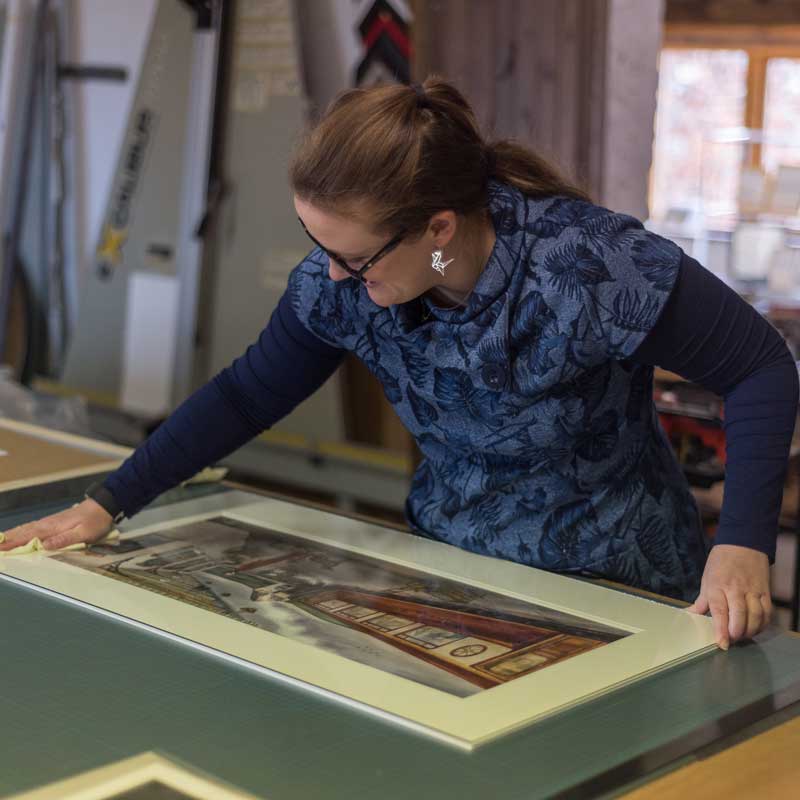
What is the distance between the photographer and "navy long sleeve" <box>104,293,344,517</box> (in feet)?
5.47

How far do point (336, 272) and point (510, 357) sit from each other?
232 millimetres

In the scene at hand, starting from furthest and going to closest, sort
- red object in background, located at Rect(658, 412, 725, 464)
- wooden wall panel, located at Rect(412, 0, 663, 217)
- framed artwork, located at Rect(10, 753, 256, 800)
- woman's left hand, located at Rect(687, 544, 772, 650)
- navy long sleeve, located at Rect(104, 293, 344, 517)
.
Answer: wooden wall panel, located at Rect(412, 0, 663, 217) < red object in background, located at Rect(658, 412, 725, 464) < navy long sleeve, located at Rect(104, 293, 344, 517) < woman's left hand, located at Rect(687, 544, 772, 650) < framed artwork, located at Rect(10, 753, 256, 800)

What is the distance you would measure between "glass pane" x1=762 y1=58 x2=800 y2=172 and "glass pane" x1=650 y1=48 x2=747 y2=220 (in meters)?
0.16

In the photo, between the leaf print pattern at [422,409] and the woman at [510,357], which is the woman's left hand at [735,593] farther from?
the leaf print pattern at [422,409]

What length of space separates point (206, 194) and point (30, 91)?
1080 mm

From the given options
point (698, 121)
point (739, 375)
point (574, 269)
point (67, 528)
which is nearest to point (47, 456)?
point (67, 528)

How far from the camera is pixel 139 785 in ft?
3.15

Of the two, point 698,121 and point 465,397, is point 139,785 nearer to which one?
point 465,397

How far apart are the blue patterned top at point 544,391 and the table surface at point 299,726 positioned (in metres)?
0.34

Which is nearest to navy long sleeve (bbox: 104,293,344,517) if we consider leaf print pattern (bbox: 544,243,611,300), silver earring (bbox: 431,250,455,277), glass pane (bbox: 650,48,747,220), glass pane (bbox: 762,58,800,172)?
silver earring (bbox: 431,250,455,277)

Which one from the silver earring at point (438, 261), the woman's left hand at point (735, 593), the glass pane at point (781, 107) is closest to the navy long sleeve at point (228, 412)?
the silver earring at point (438, 261)

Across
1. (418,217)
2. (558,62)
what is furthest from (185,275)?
(418,217)

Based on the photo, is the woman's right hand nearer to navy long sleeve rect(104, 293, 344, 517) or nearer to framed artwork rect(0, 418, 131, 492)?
navy long sleeve rect(104, 293, 344, 517)

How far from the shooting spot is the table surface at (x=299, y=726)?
980mm
